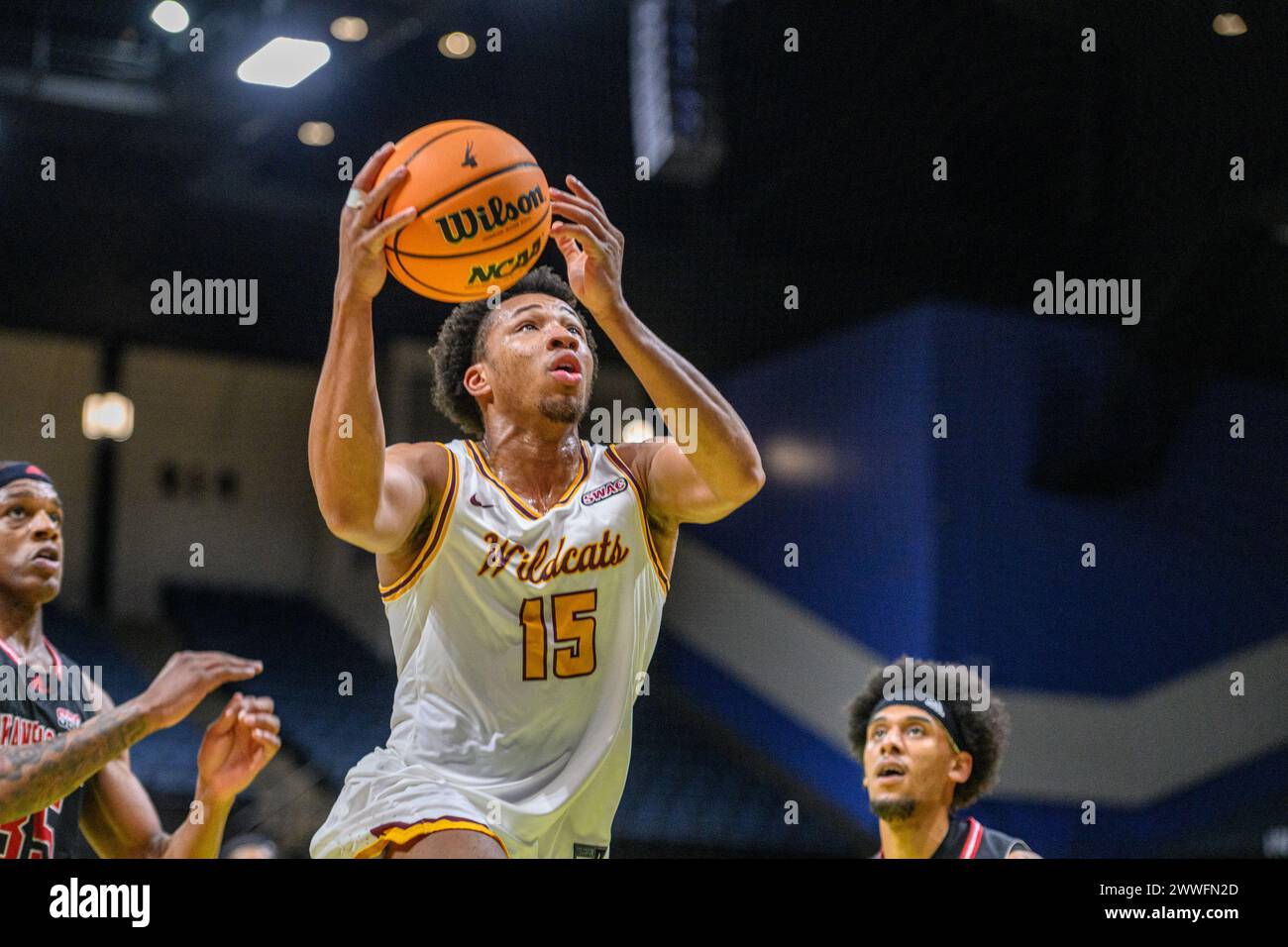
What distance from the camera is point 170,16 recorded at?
7.93 m

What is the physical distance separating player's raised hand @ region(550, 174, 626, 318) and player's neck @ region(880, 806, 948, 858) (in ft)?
5.44

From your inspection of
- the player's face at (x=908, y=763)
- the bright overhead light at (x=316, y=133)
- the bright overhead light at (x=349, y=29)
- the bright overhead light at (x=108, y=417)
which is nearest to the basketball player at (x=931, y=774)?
the player's face at (x=908, y=763)

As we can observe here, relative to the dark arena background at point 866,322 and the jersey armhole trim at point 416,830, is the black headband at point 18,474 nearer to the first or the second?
the jersey armhole trim at point 416,830

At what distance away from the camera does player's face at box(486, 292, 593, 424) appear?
3.25 m

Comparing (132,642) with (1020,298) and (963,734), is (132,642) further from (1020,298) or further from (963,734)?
(963,734)

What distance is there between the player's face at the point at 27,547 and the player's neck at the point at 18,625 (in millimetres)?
27

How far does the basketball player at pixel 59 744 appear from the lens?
9.90 feet

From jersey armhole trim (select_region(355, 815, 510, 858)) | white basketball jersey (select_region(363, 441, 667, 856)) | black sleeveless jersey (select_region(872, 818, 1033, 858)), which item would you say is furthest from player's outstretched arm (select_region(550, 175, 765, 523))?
black sleeveless jersey (select_region(872, 818, 1033, 858))

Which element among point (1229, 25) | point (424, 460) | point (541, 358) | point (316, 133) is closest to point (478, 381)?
point (541, 358)

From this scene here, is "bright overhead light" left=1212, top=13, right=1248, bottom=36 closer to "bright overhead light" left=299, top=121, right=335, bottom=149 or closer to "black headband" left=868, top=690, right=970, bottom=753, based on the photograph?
"bright overhead light" left=299, top=121, right=335, bottom=149

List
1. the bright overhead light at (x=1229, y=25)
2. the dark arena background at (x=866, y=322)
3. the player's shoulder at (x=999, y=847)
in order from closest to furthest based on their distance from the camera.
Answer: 1. the player's shoulder at (x=999, y=847)
2. the bright overhead light at (x=1229, y=25)
3. the dark arena background at (x=866, y=322)

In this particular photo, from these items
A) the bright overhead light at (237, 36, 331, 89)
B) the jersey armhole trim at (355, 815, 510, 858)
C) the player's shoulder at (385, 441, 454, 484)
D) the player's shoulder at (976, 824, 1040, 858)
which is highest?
the bright overhead light at (237, 36, 331, 89)
